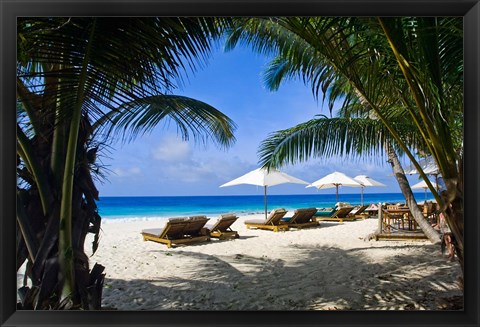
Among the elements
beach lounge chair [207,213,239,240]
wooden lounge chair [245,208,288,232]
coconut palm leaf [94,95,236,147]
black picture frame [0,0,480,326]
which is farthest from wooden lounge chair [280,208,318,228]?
black picture frame [0,0,480,326]

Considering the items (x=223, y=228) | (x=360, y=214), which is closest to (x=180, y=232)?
(x=223, y=228)

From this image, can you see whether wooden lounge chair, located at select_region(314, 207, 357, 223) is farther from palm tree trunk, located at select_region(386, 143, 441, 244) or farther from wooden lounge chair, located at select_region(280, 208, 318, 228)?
palm tree trunk, located at select_region(386, 143, 441, 244)

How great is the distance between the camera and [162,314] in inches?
72.0

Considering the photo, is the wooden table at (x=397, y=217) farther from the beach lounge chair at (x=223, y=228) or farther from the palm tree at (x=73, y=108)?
the palm tree at (x=73, y=108)

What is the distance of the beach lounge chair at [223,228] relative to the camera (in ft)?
20.8

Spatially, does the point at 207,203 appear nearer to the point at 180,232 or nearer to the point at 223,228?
the point at 223,228

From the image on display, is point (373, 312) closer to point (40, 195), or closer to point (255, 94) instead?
point (40, 195)

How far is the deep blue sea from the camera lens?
48.7 feet

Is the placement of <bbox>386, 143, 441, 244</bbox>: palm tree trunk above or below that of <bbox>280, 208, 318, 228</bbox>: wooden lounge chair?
above

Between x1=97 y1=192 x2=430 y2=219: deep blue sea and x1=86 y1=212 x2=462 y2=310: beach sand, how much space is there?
8.52 m

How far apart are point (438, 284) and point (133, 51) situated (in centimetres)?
390
